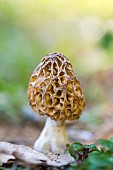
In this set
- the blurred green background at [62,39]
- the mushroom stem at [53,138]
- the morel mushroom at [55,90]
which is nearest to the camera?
the morel mushroom at [55,90]

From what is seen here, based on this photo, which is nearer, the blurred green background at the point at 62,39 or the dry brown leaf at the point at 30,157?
the dry brown leaf at the point at 30,157

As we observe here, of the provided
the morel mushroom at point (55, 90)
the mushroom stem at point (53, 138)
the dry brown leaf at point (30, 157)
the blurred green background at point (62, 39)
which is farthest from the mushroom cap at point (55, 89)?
the blurred green background at point (62, 39)

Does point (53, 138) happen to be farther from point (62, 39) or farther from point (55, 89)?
point (62, 39)

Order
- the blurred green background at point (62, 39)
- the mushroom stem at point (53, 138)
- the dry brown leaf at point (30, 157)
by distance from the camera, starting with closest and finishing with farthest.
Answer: the dry brown leaf at point (30, 157) < the mushroom stem at point (53, 138) < the blurred green background at point (62, 39)

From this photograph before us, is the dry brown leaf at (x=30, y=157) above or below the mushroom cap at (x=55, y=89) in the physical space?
below

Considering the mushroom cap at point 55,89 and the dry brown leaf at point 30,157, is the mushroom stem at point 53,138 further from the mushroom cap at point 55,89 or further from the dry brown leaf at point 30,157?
the dry brown leaf at point 30,157

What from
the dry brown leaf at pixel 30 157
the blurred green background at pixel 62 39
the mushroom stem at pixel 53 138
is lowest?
the dry brown leaf at pixel 30 157

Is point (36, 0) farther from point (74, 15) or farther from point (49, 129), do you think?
point (49, 129)
